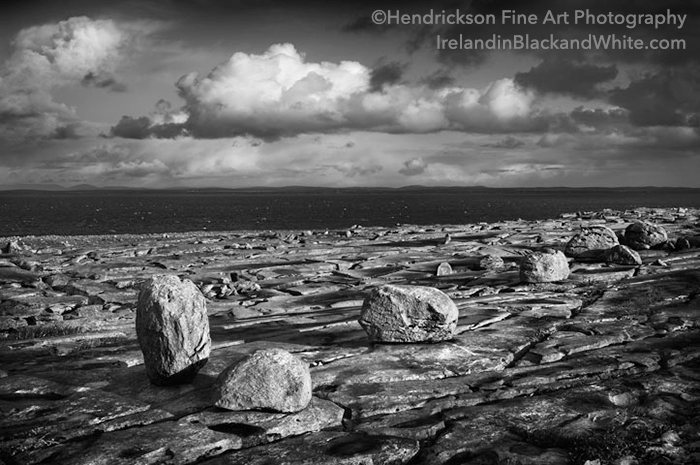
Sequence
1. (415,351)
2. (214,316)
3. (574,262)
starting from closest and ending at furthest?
1. (415,351)
2. (214,316)
3. (574,262)

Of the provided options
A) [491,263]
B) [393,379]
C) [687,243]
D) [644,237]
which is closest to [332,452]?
[393,379]

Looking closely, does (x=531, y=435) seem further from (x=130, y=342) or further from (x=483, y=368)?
(x=130, y=342)

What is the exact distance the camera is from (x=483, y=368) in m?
17.3

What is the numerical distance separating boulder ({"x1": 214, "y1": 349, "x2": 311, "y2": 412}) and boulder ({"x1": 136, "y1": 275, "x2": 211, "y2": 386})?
85.5 inches

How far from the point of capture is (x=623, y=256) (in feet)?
112

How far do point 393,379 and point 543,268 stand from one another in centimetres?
1651

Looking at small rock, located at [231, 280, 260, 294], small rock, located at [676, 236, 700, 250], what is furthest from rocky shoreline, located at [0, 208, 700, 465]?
small rock, located at [676, 236, 700, 250]

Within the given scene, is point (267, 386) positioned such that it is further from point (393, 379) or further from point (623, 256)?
point (623, 256)

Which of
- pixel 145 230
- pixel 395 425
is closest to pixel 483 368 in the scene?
pixel 395 425

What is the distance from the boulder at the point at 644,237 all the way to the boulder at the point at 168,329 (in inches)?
1368

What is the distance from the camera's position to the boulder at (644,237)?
40719 millimetres

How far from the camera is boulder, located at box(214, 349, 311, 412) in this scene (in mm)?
13922

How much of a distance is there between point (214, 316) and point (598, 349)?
53.8ft

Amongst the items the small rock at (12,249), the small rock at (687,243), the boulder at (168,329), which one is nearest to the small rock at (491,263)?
the small rock at (687,243)
